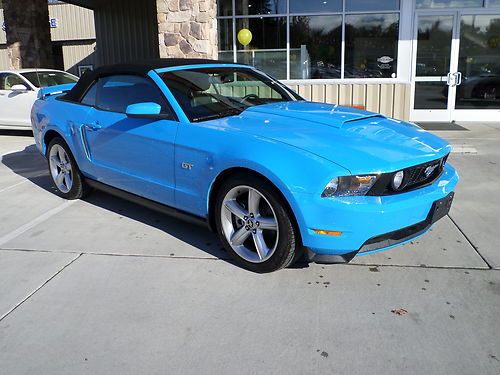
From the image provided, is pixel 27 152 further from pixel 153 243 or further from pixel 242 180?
pixel 242 180

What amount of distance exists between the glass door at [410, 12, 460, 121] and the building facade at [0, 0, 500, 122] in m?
0.02

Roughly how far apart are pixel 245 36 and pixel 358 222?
888 centimetres

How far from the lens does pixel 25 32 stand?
14.2 m

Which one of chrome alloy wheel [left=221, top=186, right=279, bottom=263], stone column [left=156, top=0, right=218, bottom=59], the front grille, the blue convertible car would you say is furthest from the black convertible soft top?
stone column [left=156, top=0, right=218, bottom=59]

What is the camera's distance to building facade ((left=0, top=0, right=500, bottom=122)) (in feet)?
35.4

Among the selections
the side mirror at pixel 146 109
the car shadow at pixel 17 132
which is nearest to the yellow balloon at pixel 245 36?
the car shadow at pixel 17 132

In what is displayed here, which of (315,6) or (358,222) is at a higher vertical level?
(315,6)

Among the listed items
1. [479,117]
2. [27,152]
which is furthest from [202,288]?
[479,117]

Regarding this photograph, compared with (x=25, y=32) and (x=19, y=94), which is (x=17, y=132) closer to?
(x=19, y=94)

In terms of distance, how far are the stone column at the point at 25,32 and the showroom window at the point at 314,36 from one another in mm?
6299

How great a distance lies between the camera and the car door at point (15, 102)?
34.5ft

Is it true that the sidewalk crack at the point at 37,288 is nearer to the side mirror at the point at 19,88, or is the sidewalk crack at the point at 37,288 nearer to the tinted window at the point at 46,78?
the side mirror at the point at 19,88

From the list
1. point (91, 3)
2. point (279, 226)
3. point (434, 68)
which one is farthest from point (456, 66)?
point (91, 3)

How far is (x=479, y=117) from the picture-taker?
37.6 ft
